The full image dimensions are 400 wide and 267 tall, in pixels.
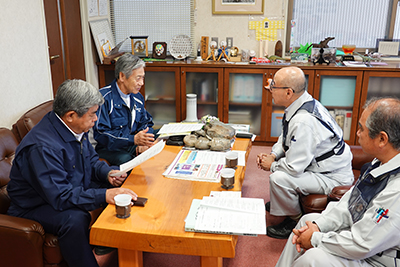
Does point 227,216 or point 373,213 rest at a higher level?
point 373,213

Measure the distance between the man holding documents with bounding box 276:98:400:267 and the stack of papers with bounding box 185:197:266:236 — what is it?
255 millimetres

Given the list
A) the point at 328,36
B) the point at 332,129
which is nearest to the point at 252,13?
the point at 328,36

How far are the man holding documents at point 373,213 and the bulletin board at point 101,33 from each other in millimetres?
3171

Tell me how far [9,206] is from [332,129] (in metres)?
1.88

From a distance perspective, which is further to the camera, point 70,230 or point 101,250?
point 101,250

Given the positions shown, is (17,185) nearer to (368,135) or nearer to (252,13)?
(368,135)

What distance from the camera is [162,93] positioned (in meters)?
4.35

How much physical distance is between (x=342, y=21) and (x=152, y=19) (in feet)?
7.22

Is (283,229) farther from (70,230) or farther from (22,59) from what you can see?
(22,59)

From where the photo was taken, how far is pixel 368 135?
1.56 m

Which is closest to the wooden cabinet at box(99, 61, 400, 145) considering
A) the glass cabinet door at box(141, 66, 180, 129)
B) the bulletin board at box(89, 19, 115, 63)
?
the glass cabinet door at box(141, 66, 180, 129)

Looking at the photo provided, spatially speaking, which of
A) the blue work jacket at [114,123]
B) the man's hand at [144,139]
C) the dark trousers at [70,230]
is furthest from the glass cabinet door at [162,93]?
the dark trousers at [70,230]

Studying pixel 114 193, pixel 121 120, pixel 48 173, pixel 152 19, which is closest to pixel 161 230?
pixel 114 193

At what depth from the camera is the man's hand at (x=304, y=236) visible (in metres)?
1.71
